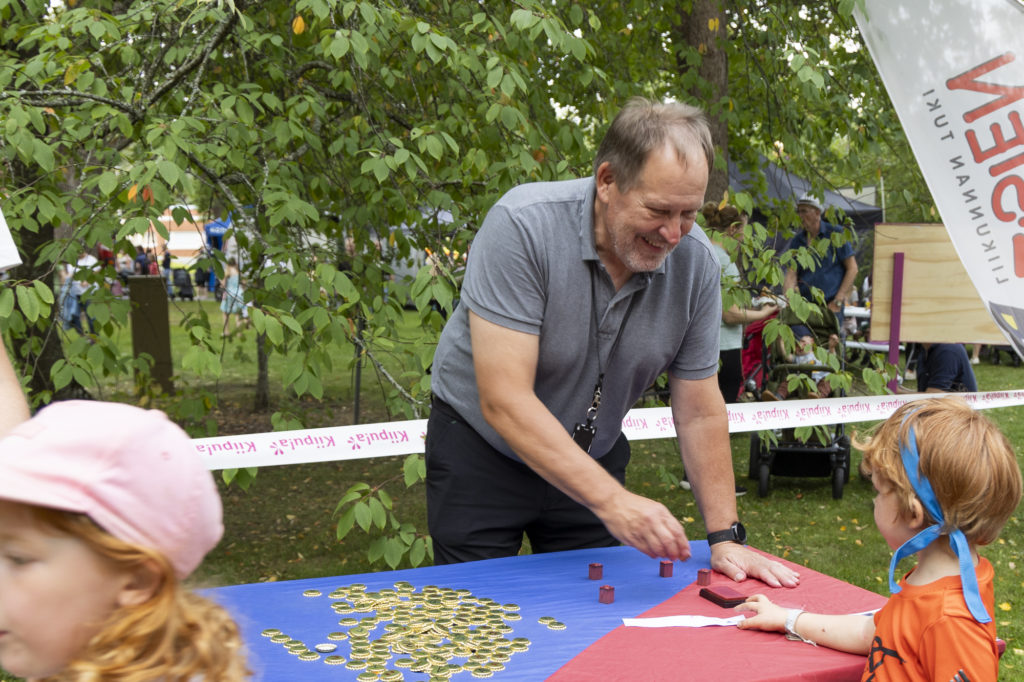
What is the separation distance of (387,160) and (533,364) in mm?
1570

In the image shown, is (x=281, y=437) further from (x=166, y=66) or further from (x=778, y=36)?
(x=778, y=36)

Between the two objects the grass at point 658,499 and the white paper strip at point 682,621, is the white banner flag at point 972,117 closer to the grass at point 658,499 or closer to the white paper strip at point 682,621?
the grass at point 658,499

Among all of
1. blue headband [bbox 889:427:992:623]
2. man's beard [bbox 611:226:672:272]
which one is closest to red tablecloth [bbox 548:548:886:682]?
blue headband [bbox 889:427:992:623]

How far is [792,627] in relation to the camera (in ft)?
6.66

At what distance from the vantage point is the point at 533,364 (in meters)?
2.29

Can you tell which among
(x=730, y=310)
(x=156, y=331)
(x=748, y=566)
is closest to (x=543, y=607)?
(x=748, y=566)

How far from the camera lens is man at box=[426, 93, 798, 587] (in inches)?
87.4

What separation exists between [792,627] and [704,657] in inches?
10.0

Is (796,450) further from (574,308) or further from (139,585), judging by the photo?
(139,585)

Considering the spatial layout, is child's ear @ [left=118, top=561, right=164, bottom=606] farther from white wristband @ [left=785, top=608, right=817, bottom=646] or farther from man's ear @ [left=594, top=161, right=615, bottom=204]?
man's ear @ [left=594, top=161, right=615, bottom=204]

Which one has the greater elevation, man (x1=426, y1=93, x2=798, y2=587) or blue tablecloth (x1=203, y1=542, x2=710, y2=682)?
man (x1=426, y1=93, x2=798, y2=587)

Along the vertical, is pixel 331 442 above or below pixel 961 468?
below

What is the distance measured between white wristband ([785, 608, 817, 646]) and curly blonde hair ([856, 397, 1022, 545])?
0.33 meters

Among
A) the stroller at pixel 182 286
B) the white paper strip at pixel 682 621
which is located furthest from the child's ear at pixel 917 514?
the stroller at pixel 182 286
